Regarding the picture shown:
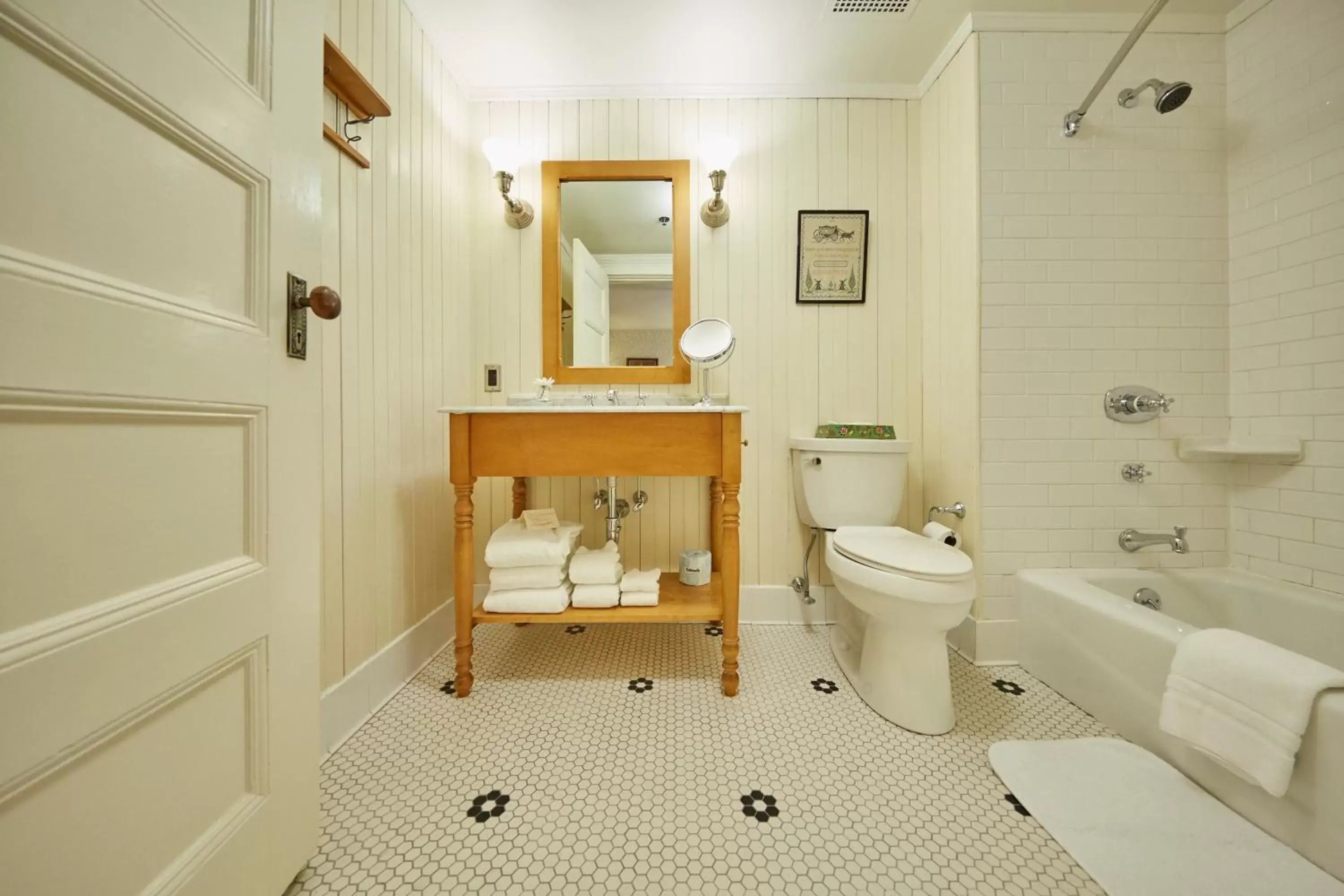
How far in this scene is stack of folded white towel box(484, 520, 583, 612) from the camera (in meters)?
1.20

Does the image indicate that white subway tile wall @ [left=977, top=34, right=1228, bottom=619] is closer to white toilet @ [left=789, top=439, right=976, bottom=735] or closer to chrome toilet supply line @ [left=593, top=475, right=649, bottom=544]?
white toilet @ [left=789, top=439, right=976, bottom=735]

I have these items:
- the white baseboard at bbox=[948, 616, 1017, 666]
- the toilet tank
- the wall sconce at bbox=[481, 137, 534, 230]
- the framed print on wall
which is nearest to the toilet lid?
the toilet tank

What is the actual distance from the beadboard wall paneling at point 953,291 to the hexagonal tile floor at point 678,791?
0.63 metres

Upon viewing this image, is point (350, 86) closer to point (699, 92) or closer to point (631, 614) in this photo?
point (699, 92)

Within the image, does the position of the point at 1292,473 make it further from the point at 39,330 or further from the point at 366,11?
the point at 366,11

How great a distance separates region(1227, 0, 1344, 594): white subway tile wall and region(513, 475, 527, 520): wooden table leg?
2.41 meters

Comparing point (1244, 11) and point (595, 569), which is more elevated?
point (1244, 11)

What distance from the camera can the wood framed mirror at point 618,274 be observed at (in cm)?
164

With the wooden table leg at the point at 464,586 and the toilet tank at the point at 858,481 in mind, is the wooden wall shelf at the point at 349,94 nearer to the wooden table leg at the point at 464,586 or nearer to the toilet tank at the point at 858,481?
the wooden table leg at the point at 464,586

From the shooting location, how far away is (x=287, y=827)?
2.10 ft

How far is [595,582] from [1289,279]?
2.22 m

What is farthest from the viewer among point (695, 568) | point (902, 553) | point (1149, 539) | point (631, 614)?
point (695, 568)

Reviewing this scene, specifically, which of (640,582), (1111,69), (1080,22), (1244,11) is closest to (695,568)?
(640,582)

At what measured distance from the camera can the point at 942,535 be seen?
124 cm
